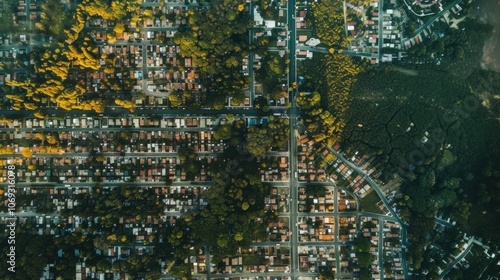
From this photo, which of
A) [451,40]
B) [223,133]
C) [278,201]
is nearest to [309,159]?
[278,201]

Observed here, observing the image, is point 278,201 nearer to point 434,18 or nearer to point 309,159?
point 309,159

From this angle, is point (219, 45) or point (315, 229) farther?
point (315, 229)

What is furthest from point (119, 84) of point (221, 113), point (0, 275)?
point (0, 275)

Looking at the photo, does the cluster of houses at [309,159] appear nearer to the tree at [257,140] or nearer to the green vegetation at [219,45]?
the tree at [257,140]

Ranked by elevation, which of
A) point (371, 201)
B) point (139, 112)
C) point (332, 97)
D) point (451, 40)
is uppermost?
point (451, 40)

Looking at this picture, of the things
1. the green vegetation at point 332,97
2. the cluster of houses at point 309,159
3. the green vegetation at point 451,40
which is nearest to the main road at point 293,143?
the cluster of houses at point 309,159

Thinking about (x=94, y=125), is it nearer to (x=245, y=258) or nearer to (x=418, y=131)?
(x=245, y=258)

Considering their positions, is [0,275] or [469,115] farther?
[469,115]

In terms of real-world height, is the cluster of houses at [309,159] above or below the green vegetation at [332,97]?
below
